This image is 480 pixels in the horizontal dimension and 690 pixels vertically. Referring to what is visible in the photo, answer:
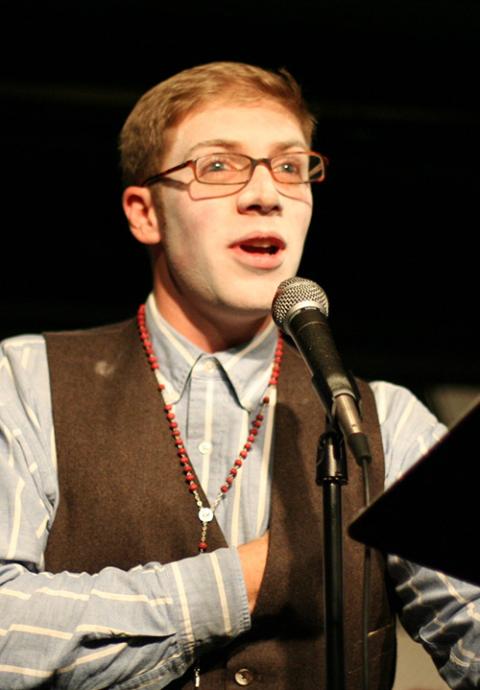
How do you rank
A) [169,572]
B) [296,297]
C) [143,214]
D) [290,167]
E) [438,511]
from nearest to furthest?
1. [438,511]
2. [296,297]
3. [169,572]
4. [290,167]
5. [143,214]

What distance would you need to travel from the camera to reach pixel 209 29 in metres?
2.88

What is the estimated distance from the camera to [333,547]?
1421 millimetres

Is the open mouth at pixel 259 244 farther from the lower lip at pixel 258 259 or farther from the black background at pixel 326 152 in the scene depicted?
the black background at pixel 326 152

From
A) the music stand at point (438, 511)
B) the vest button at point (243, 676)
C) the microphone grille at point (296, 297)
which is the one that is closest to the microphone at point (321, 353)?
the microphone grille at point (296, 297)

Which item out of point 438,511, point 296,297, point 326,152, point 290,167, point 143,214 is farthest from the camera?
point 326,152

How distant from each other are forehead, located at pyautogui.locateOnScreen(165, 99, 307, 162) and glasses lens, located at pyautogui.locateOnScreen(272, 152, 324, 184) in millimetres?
28

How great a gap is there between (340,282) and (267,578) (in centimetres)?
162

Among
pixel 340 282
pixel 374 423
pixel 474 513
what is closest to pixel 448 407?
pixel 340 282

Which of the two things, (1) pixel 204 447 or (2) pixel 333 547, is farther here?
(1) pixel 204 447

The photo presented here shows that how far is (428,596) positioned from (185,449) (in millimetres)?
553

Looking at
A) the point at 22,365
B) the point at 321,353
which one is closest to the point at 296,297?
the point at 321,353

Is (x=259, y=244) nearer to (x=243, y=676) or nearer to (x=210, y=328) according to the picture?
(x=210, y=328)

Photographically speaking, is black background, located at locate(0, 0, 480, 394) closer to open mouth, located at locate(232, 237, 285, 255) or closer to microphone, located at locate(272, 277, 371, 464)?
open mouth, located at locate(232, 237, 285, 255)

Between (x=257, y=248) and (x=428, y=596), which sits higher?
(x=257, y=248)
